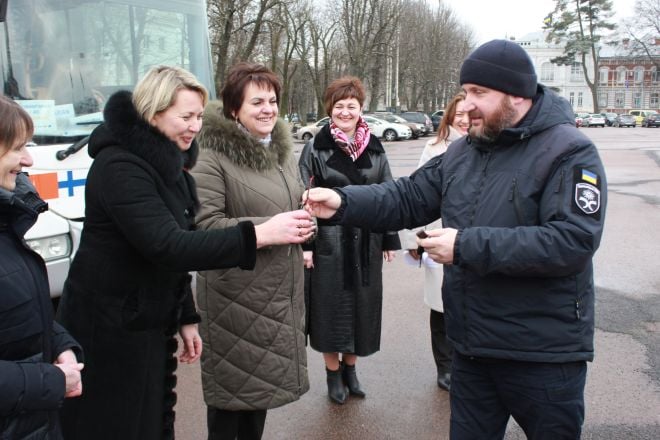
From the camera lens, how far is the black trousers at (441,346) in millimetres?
4078

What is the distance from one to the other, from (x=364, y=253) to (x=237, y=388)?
142cm

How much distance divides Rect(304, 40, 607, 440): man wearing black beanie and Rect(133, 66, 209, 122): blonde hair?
1.13 meters

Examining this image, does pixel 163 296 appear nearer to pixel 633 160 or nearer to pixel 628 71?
pixel 633 160

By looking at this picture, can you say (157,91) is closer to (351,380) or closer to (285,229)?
(285,229)

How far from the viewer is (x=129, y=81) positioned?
190 inches

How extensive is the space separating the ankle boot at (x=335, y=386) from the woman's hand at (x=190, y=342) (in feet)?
4.94

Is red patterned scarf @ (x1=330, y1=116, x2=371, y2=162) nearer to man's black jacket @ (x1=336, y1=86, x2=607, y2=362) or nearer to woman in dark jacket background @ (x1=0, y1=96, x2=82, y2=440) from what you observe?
man's black jacket @ (x1=336, y1=86, x2=607, y2=362)

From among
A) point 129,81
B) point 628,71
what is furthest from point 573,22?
point 129,81

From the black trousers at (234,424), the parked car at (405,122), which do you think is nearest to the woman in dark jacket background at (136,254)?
the black trousers at (234,424)

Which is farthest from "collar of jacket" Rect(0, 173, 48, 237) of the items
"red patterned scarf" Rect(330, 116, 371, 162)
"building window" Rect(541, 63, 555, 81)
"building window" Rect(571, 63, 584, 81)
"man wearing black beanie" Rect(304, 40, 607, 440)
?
"building window" Rect(541, 63, 555, 81)

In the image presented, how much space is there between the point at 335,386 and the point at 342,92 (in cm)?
200

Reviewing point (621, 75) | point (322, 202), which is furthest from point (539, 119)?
point (621, 75)

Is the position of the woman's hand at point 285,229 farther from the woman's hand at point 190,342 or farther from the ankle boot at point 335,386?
the ankle boot at point 335,386

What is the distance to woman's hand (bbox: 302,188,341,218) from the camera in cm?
256
